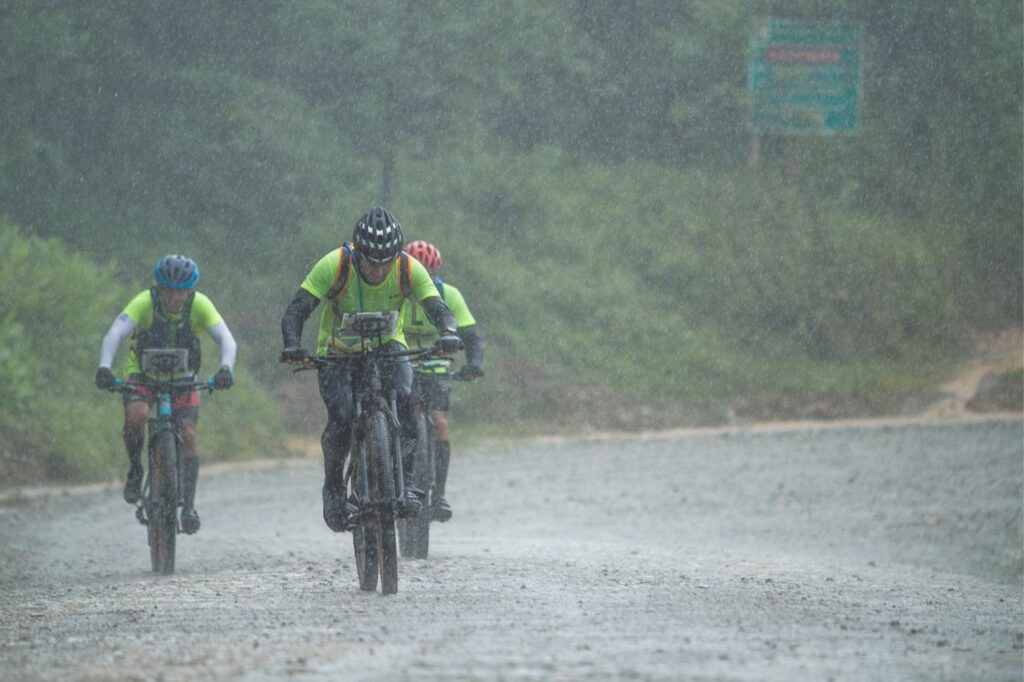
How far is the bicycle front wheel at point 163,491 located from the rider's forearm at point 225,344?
558 millimetres

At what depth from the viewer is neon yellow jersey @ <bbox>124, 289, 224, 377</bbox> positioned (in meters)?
10.3

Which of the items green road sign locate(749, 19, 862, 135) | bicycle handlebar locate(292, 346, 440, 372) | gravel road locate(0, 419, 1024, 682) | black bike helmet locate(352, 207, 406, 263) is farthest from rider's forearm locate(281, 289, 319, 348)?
green road sign locate(749, 19, 862, 135)

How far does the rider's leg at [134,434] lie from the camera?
33.8 feet

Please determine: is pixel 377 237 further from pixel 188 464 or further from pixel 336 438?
pixel 188 464

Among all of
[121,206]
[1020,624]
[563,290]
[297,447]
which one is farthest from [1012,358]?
[1020,624]

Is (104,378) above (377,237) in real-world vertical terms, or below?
below

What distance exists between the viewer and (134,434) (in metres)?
10.4

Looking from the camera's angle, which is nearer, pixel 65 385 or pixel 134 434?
pixel 134 434

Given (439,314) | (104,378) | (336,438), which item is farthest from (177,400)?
(439,314)

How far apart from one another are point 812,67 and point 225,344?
823 inches

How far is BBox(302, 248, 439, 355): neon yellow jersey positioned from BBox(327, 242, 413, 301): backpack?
0.03 ft

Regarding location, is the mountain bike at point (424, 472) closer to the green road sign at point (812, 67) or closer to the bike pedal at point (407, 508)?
the bike pedal at point (407, 508)

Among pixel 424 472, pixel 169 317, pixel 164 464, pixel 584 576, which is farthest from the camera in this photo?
pixel 169 317

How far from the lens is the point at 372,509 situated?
7.88m
